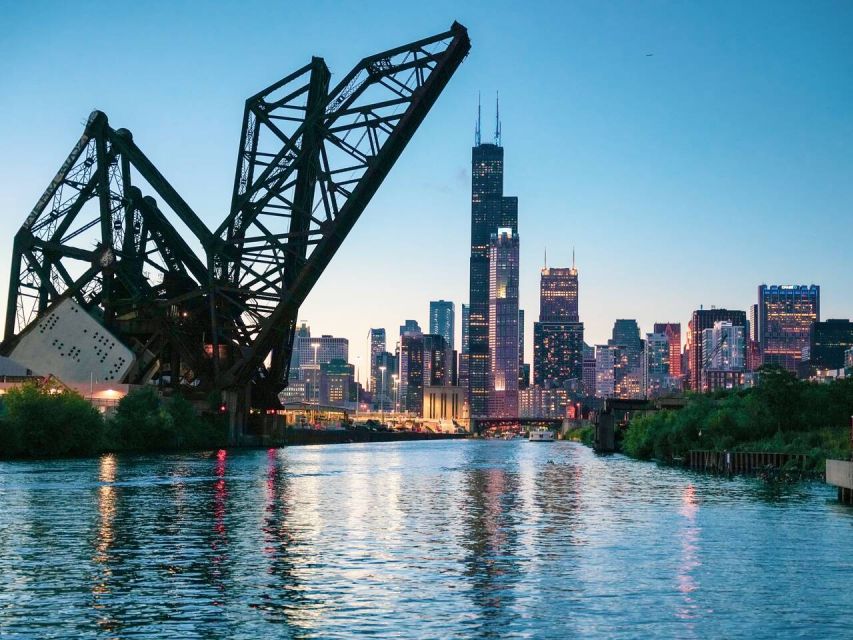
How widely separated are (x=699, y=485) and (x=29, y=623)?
49.1 m

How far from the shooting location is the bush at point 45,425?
2889 inches

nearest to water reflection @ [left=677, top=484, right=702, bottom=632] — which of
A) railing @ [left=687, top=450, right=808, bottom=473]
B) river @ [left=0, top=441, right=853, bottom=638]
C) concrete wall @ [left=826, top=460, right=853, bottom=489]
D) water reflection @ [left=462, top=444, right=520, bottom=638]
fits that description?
river @ [left=0, top=441, right=853, bottom=638]

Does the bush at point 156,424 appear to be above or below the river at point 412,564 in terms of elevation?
above

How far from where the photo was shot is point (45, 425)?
7550 centimetres

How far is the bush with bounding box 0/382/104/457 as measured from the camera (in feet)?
241

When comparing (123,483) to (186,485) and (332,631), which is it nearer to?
(186,485)

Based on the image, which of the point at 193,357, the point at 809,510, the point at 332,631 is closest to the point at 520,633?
the point at 332,631

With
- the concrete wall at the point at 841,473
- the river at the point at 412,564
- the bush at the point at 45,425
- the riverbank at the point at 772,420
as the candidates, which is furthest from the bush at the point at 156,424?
the concrete wall at the point at 841,473

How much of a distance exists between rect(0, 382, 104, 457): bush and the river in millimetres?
22283

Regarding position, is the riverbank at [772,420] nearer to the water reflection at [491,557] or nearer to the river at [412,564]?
the river at [412,564]

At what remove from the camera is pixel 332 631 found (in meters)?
19.6

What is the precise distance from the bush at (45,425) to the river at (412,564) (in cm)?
2228

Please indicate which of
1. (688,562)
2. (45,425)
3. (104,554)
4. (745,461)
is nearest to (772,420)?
(745,461)

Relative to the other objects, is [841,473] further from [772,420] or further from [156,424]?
[156,424]
